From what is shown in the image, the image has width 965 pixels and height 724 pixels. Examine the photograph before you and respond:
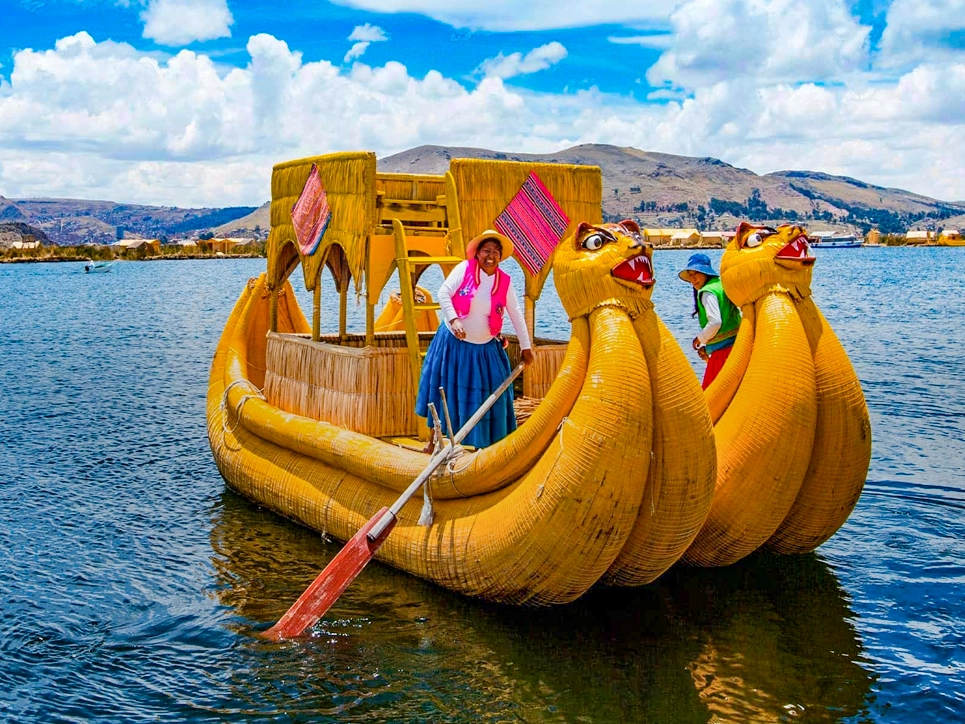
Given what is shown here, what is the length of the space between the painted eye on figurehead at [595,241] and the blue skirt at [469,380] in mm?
1590

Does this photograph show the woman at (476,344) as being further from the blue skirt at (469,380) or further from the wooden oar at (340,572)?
the wooden oar at (340,572)

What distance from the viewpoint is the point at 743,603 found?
7961 millimetres

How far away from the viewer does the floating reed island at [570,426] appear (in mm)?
6695

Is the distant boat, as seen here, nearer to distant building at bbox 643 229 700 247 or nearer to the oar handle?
distant building at bbox 643 229 700 247

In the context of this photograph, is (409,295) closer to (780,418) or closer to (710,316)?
(710,316)

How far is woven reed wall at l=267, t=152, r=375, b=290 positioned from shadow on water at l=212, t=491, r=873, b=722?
2900 millimetres

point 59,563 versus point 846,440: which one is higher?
point 846,440

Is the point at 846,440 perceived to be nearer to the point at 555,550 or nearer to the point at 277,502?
the point at 555,550

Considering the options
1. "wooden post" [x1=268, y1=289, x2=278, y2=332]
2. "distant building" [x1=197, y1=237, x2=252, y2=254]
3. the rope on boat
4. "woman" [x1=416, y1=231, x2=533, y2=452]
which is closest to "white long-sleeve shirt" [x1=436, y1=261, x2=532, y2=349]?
"woman" [x1=416, y1=231, x2=533, y2=452]

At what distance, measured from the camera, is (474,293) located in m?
8.08

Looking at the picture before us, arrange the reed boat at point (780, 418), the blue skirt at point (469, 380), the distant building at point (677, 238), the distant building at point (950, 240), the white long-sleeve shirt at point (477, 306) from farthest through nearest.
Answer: the distant building at point (950, 240), the distant building at point (677, 238), the blue skirt at point (469, 380), the white long-sleeve shirt at point (477, 306), the reed boat at point (780, 418)

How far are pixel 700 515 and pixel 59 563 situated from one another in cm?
568

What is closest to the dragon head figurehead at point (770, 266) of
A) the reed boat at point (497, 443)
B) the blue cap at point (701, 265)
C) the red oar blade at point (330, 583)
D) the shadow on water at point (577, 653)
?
the blue cap at point (701, 265)

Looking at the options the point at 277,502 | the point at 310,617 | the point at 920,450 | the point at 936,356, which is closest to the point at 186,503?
the point at 277,502
